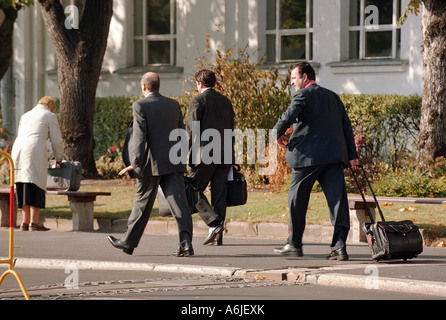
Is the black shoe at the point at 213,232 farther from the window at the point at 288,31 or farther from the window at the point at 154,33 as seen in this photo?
the window at the point at 154,33

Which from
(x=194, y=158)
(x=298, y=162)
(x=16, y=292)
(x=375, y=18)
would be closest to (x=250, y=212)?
(x=194, y=158)

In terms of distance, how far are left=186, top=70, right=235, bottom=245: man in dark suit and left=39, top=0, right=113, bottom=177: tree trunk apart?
788cm

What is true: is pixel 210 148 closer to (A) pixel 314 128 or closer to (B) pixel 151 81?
(B) pixel 151 81

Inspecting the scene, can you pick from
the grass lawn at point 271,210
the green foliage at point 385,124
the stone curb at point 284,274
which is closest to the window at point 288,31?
the green foliage at point 385,124

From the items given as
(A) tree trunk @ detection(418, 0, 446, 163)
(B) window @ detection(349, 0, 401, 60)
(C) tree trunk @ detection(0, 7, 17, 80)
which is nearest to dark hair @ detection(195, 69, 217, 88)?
(A) tree trunk @ detection(418, 0, 446, 163)

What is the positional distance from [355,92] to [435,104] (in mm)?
4261

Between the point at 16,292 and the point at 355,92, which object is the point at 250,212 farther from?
the point at 355,92

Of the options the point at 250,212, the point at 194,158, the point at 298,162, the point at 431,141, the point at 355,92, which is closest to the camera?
the point at 298,162

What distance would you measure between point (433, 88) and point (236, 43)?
6508 millimetres

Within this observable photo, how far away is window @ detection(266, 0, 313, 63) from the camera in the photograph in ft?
68.7

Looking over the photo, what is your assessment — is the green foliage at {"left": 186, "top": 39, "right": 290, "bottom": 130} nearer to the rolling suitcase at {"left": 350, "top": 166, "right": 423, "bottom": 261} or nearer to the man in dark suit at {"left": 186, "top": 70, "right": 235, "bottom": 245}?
the man in dark suit at {"left": 186, "top": 70, "right": 235, "bottom": 245}

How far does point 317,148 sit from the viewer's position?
31.9 feet

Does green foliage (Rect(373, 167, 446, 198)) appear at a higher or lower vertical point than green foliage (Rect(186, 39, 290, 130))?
lower
